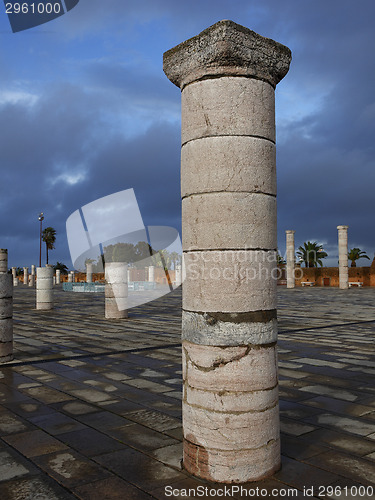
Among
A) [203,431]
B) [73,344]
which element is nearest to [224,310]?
[203,431]

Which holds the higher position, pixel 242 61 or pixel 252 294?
pixel 242 61

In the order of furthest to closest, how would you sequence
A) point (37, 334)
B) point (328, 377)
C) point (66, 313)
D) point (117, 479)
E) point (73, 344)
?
point (66, 313) → point (37, 334) → point (73, 344) → point (328, 377) → point (117, 479)

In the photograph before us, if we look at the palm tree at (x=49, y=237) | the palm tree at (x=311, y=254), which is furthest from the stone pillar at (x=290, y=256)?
the palm tree at (x=49, y=237)

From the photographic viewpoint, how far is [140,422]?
4367 mm

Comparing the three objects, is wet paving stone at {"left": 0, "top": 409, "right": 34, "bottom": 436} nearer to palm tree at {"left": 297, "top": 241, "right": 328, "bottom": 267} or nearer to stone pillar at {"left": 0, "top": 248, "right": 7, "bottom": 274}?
stone pillar at {"left": 0, "top": 248, "right": 7, "bottom": 274}

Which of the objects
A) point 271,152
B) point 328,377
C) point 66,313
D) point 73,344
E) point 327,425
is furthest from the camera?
point 66,313

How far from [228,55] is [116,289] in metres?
10.5

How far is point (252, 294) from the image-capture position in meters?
3.25

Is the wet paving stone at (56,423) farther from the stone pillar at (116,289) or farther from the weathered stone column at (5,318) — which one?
the stone pillar at (116,289)

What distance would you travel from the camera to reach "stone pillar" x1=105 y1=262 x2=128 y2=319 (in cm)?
1309

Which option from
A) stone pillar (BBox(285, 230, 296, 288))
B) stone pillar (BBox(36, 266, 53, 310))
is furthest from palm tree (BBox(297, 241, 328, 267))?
stone pillar (BBox(36, 266, 53, 310))

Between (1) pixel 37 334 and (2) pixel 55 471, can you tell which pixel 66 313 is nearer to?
(1) pixel 37 334

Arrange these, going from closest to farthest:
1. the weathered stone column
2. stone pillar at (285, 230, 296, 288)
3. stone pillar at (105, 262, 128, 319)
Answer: the weathered stone column < stone pillar at (105, 262, 128, 319) < stone pillar at (285, 230, 296, 288)

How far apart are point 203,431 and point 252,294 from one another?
103cm
